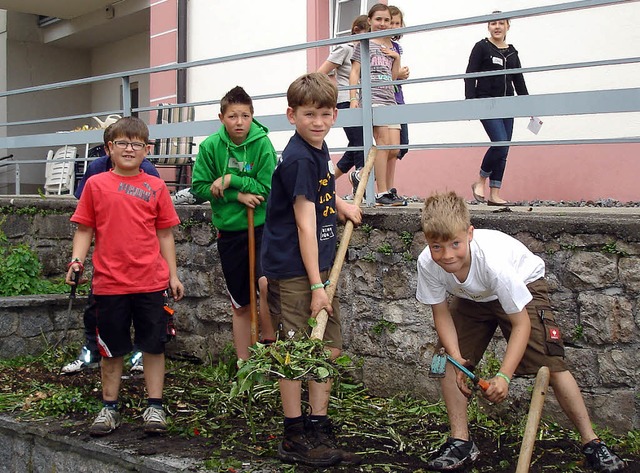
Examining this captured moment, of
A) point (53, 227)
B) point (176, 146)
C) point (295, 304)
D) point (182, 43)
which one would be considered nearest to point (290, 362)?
point (295, 304)

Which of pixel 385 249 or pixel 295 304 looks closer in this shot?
pixel 295 304

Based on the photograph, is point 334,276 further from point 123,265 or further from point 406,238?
point 123,265

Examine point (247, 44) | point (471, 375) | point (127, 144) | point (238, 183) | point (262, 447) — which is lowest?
point (262, 447)

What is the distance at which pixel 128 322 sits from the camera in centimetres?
457

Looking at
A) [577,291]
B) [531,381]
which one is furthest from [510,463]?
[577,291]

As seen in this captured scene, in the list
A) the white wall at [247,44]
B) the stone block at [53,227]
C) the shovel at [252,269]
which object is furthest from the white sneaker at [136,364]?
the white wall at [247,44]

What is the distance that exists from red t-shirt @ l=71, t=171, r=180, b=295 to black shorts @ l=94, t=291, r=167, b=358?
55mm

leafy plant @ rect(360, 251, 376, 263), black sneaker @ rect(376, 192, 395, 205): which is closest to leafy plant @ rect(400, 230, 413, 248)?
leafy plant @ rect(360, 251, 376, 263)

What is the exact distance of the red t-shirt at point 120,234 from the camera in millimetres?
4508

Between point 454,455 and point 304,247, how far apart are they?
1.12m

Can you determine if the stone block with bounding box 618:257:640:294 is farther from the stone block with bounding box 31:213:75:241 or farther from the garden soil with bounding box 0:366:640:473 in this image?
the stone block with bounding box 31:213:75:241

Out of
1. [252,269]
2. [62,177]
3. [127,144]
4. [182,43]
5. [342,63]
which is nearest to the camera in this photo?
[127,144]

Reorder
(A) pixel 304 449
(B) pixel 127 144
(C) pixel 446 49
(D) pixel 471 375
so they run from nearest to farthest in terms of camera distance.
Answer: (D) pixel 471 375 < (A) pixel 304 449 < (B) pixel 127 144 < (C) pixel 446 49

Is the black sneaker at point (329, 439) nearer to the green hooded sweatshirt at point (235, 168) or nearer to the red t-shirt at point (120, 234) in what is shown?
the red t-shirt at point (120, 234)
